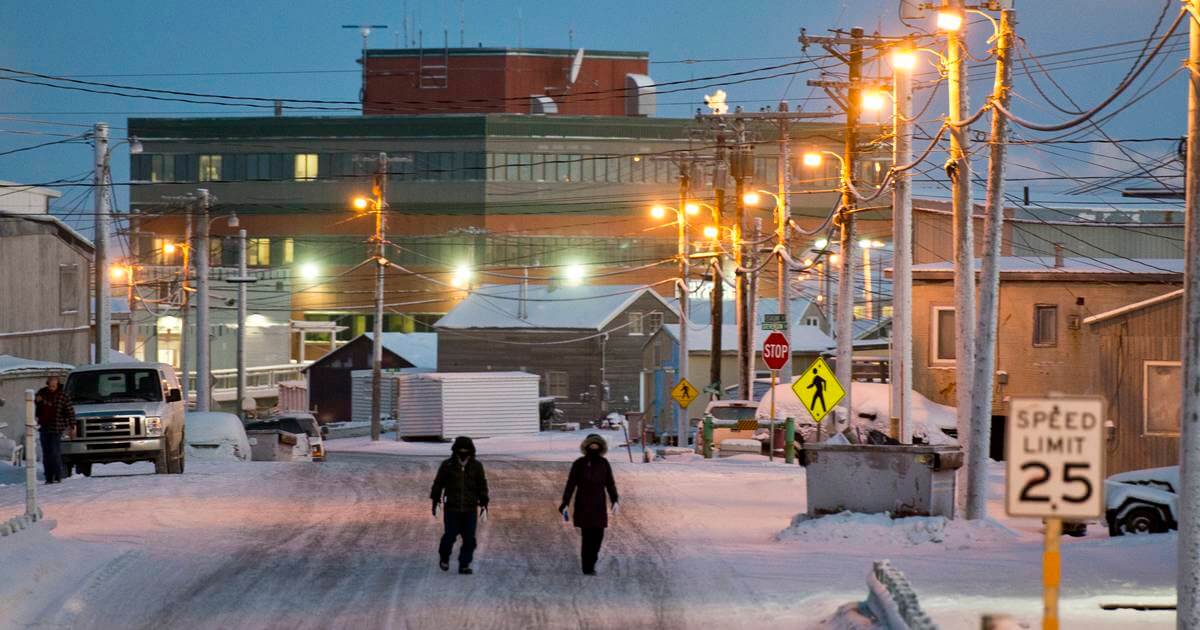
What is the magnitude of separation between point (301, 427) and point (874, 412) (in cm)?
1682

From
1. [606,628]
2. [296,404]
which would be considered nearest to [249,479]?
[606,628]

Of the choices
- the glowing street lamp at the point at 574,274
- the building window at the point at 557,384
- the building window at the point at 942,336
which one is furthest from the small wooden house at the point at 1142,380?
the glowing street lamp at the point at 574,274

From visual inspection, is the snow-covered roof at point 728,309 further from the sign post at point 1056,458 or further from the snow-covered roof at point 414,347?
the sign post at point 1056,458

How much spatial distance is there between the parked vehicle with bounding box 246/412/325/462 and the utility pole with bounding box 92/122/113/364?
4.79 m

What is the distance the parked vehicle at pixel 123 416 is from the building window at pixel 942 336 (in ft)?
82.9

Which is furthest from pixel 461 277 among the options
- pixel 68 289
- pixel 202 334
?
pixel 68 289

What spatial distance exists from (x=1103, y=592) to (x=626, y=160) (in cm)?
→ 9811

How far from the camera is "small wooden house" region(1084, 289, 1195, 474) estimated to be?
38438 mm

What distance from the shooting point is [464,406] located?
71.0 meters

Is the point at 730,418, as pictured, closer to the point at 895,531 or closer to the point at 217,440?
the point at 217,440

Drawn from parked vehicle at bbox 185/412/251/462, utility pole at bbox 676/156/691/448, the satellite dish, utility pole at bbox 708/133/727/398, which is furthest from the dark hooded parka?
the satellite dish

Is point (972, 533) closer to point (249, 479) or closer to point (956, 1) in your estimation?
point (956, 1)

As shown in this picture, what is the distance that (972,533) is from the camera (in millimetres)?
20984

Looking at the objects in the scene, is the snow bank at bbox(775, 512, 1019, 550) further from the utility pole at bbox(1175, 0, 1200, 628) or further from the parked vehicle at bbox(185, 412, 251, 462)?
the parked vehicle at bbox(185, 412, 251, 462)
